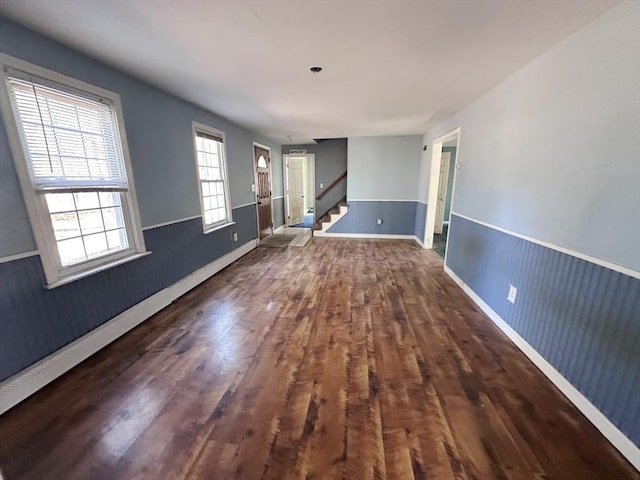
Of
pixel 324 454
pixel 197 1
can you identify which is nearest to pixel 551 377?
pixel 324 454

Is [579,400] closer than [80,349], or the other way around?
[579,400]

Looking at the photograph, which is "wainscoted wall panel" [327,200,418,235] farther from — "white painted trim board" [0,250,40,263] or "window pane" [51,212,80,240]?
"white painted trim board" [0,250,40,263]

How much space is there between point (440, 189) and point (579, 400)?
6083 mm

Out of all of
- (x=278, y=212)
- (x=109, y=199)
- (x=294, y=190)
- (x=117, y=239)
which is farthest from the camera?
(x=294, y=190)

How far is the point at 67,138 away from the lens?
79.6 inches

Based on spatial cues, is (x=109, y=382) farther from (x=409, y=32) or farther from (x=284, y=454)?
(x=409, y=32)

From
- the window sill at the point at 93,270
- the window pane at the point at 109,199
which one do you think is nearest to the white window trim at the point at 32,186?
the window sill at the point at 93,270

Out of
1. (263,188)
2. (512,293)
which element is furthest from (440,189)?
(512,293)

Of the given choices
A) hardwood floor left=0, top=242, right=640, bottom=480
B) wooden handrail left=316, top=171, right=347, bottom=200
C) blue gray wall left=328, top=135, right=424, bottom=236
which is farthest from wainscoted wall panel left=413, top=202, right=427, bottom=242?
hardwood floor left=0, top=242, right=640, bottom=480

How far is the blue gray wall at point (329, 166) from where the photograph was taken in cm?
722

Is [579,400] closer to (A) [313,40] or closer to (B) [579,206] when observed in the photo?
(B) [579,206]

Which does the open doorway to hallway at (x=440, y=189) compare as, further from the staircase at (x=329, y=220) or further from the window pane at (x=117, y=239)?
the window pane at (x=117, y=239)

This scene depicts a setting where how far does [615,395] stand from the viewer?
1.45m

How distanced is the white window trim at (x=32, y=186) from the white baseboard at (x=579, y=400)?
145 inches
